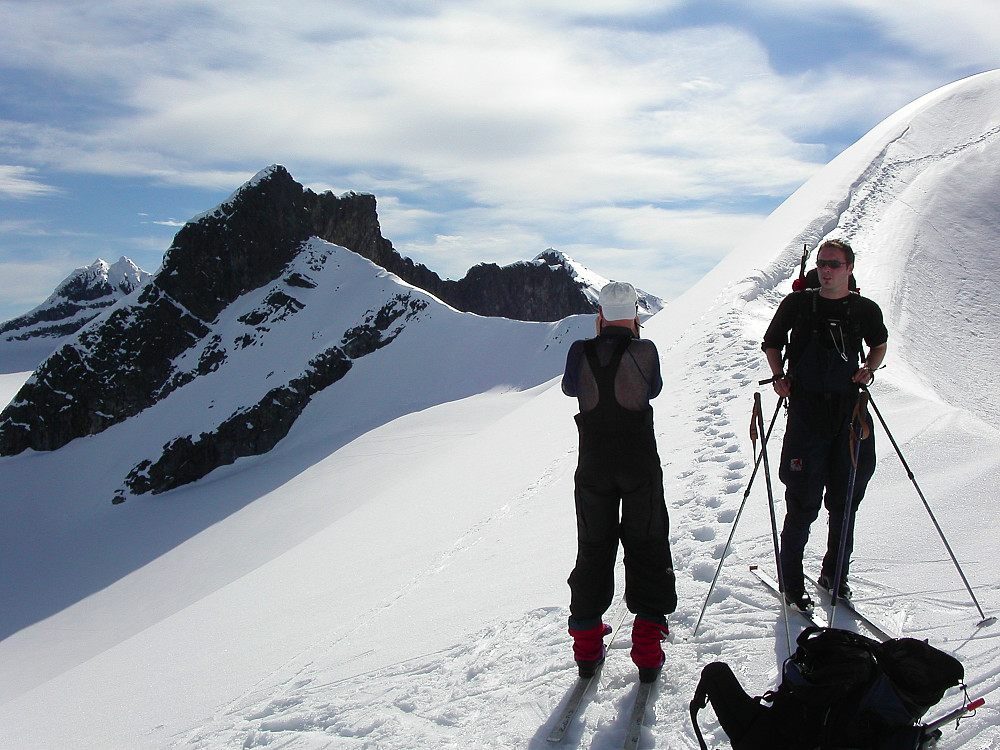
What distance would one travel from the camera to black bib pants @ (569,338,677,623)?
11.7ft

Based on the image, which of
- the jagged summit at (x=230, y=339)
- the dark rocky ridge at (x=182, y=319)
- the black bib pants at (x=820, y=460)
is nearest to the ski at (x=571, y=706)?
the black bib pants at (x=820, y=460)

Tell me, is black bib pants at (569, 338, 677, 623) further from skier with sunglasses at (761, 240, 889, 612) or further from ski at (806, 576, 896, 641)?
ski at (806, 576, 896, 641)

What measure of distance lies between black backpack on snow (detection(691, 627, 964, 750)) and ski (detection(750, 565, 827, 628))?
122cm

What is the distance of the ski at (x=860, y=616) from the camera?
3561 mm

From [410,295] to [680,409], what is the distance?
41.7m

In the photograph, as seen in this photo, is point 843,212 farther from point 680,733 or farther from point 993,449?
point 680,733

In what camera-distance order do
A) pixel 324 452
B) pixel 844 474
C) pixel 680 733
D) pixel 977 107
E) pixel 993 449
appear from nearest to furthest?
pixel 680 733, pixel 844 474, pixel 993 449, pixel 977 107, pixel 324 452

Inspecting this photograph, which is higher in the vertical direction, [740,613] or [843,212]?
[843,212]

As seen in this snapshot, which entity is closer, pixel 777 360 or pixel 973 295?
pixel 777 360

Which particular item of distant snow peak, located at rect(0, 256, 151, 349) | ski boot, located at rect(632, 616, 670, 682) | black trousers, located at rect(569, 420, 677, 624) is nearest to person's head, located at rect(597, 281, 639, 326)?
black trousers, located at rect(569, 420, 677, 624)

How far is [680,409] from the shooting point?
9617mm

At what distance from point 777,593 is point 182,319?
54.0 m

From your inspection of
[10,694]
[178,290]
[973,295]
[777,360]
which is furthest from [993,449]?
[178,290]

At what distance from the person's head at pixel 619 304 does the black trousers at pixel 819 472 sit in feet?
4.64
